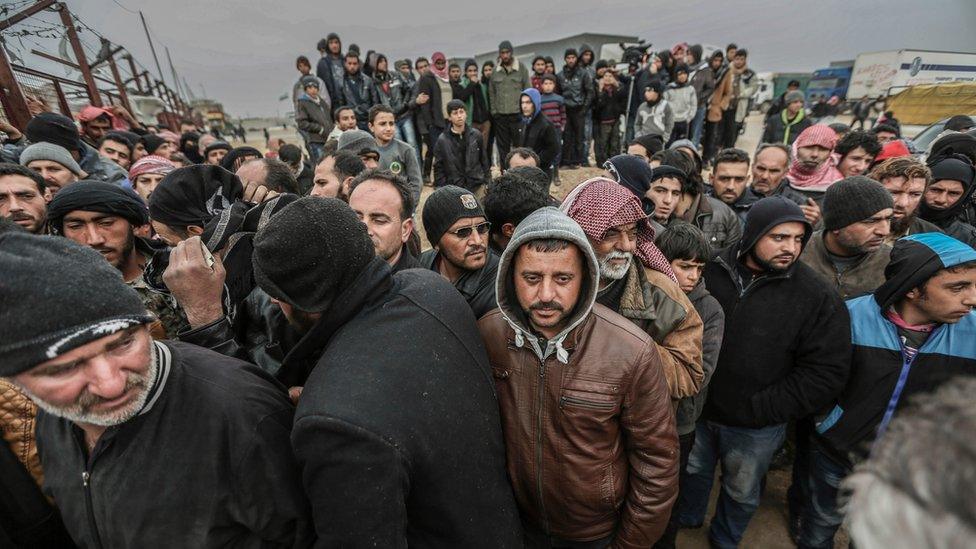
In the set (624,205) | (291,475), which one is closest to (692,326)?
(624,205)

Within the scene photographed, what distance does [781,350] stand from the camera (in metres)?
2.24

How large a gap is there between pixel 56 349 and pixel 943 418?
1.80 m

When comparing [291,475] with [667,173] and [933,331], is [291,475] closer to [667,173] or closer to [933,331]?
[933,331]

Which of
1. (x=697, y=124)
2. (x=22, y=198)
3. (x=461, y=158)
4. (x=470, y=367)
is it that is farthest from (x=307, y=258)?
(x=697, y=124)

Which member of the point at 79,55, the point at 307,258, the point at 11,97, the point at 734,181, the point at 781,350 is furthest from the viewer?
the point at 79,55

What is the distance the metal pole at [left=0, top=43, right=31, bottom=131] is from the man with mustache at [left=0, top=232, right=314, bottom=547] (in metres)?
7.93

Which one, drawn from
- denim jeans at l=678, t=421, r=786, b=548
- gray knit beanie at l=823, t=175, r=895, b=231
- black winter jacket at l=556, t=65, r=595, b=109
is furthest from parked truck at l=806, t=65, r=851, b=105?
denim jeans at l=678, t=421, r=786, b=548

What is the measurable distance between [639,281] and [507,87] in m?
7.79

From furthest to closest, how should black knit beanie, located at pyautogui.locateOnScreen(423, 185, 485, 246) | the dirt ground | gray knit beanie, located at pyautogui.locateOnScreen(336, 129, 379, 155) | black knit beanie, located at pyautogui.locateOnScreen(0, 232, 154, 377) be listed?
1. gray knit beanie, located at pyautogui.locateOnScreen(336, 129, 379, 155)
2. the dirt ground
3. black knit beanie, located at pyautogui.locateOnScreen(423, 185, 485, 246)
4. black knit beanie, located at pyautogui.locateOnScreen(0, 232, 154, 377)

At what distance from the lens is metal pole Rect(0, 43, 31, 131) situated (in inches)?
230

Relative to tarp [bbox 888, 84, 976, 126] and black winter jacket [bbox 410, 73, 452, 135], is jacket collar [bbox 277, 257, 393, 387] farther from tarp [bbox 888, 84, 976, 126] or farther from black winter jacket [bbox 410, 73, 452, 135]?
tarp [bbox 888, 84, 976, 126]

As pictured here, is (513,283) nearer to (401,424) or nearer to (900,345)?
(401,424)

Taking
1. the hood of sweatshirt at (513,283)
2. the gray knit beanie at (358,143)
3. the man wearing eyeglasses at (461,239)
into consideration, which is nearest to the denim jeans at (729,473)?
the hood of sweatshirt at (513,283)

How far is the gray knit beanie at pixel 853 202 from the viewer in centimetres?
250
